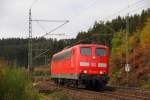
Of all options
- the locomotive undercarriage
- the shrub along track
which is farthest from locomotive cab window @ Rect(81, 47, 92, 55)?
the shrub along track

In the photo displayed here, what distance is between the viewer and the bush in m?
12.5

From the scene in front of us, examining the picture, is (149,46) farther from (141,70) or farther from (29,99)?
(29,99)

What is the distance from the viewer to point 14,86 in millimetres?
12750

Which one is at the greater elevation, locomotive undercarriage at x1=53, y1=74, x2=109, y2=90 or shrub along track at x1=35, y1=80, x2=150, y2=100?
locomotive undercarriage at x1=53, y1=74, x2=109, y2=90

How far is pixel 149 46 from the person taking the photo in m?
58.8

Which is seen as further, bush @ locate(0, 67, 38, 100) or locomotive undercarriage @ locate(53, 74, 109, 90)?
locomotive undercarriage @ locate(53, 74, 109, 90)

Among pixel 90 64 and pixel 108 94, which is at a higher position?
pixel 90 64

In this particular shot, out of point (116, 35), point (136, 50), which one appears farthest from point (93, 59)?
point (116, 35)

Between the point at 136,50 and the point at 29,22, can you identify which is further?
the point at 136,50

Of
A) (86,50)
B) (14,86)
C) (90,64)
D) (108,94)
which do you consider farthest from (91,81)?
(14,86)

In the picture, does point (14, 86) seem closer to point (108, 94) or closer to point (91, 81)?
point (108, 94)

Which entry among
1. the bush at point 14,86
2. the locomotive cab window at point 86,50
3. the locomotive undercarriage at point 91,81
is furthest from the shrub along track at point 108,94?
the bush at point 14,86

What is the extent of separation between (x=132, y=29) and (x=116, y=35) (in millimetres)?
19626

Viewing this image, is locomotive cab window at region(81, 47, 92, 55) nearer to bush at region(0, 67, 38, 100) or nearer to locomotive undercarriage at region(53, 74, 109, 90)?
locomotive undercarriage at region(53, 74, 109, 90)
